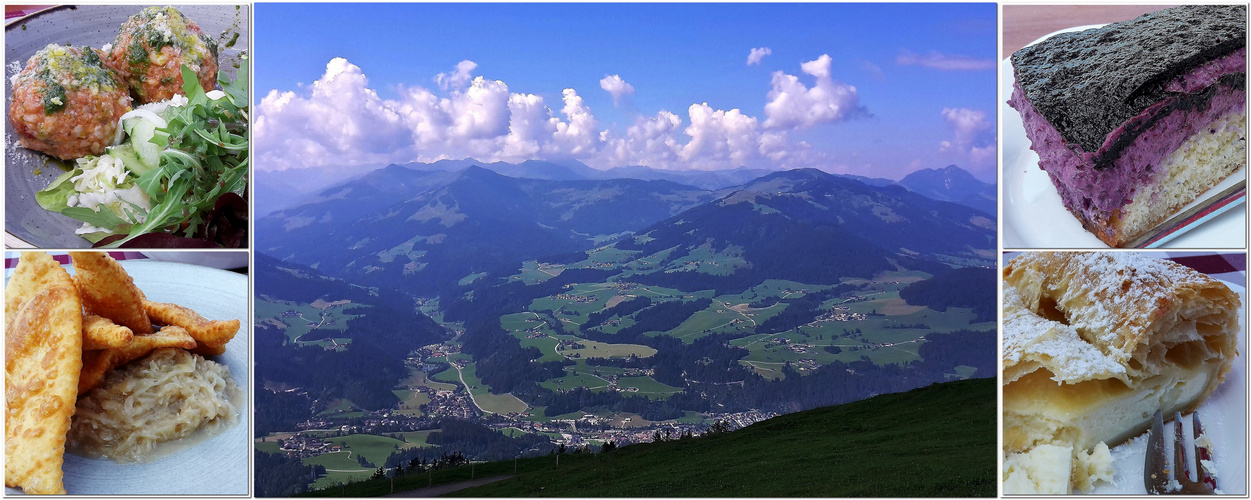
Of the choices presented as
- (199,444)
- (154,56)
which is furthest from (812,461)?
(154,56)

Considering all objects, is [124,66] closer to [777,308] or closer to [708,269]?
[708,269]

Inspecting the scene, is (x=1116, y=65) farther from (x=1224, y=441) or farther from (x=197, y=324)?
(x=197, y=324)

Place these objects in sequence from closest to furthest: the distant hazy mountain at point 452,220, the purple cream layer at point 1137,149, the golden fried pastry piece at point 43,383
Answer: the golden fried pastry piece at point 43,383 < the purple cream layer at point 1137,149 < the distant hazy mountain at point 452,220

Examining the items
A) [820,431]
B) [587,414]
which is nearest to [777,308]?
[820,431]

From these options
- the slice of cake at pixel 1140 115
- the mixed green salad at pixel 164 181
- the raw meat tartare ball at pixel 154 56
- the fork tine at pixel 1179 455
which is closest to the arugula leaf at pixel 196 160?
the mixed green salad at pixel 164 181

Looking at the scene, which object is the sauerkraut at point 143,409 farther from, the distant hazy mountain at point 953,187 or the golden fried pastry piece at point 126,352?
the distant hazy mountain at point 953,187

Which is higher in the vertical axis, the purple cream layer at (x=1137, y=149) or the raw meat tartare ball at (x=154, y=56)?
the raw meat tartare ball at (x=154, y=56)

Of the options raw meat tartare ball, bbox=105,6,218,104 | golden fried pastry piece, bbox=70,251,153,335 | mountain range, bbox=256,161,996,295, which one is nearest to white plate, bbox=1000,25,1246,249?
mountain range, bbox=256,161,996,295
